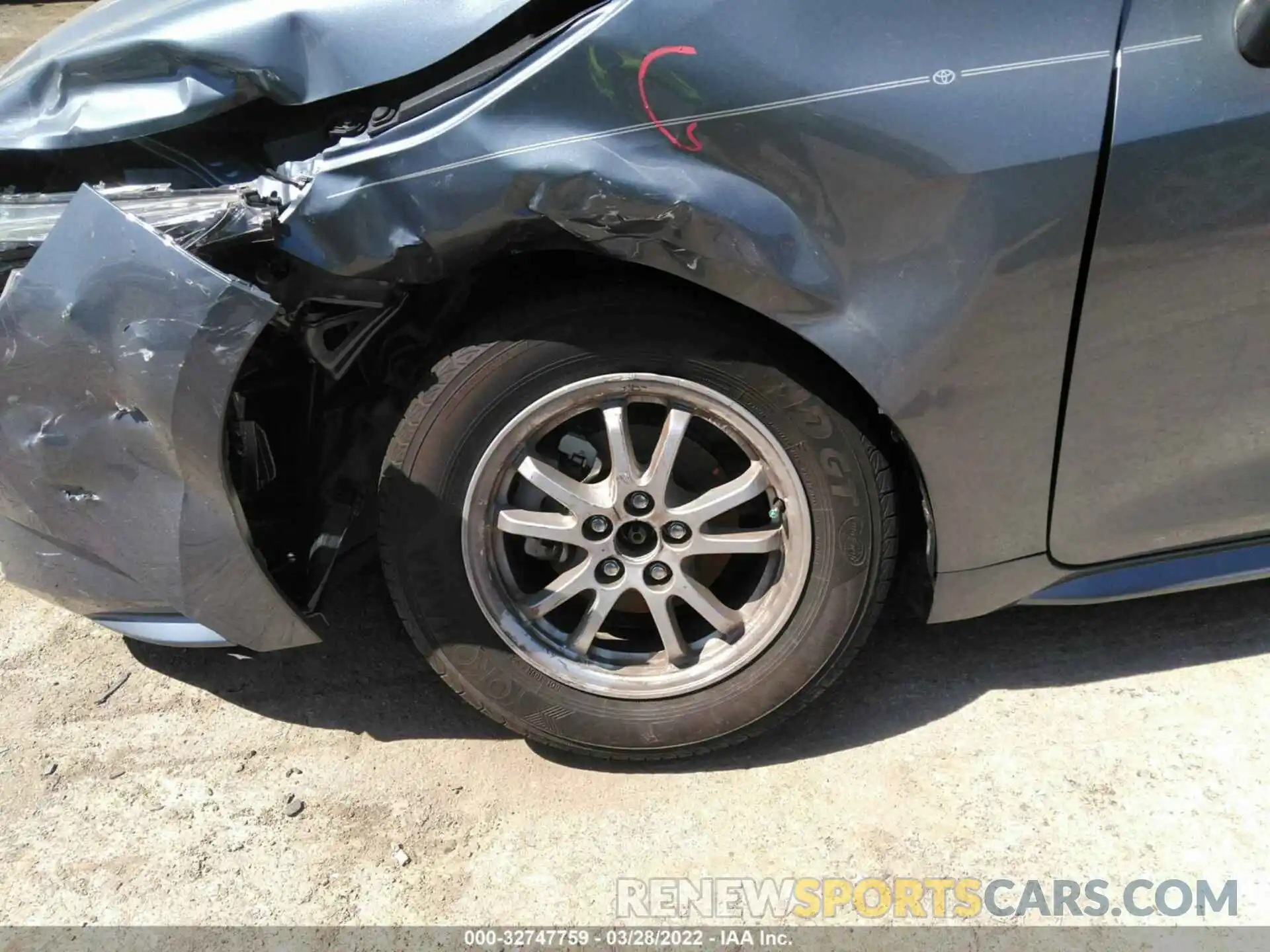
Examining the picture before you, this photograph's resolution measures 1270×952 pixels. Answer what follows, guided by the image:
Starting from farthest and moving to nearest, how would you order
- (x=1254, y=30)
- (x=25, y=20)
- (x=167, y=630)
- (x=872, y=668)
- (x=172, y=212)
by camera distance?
1. (x=25, y=20)
2. (x=872, y=668)
3. (x=167, y=630)
4. (x=172, y=212)
5. (x=1254, y=30)

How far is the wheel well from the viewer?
2020mm

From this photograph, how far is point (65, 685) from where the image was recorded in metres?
2.63

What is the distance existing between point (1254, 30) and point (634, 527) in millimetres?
1392

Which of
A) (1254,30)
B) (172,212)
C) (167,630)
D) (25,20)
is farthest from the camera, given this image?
(25,20)

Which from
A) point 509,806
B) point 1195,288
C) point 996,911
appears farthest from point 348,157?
point 996,911

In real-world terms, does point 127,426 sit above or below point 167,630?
above

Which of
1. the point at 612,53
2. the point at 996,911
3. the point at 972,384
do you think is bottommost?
the point at 996,911

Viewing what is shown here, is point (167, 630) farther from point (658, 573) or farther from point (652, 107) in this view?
point (652, 107)

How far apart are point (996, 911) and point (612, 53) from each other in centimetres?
170

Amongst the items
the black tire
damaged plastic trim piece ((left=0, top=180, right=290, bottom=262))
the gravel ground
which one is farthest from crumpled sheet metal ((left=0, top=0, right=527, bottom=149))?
the gravel ground

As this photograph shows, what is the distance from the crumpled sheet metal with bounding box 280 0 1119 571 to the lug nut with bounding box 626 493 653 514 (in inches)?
18.2

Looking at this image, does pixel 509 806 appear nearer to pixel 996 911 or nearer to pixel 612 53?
pixel 996 911

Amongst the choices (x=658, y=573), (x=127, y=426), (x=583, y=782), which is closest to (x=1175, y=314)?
(x=658, y=573)

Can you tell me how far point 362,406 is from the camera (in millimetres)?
2271
